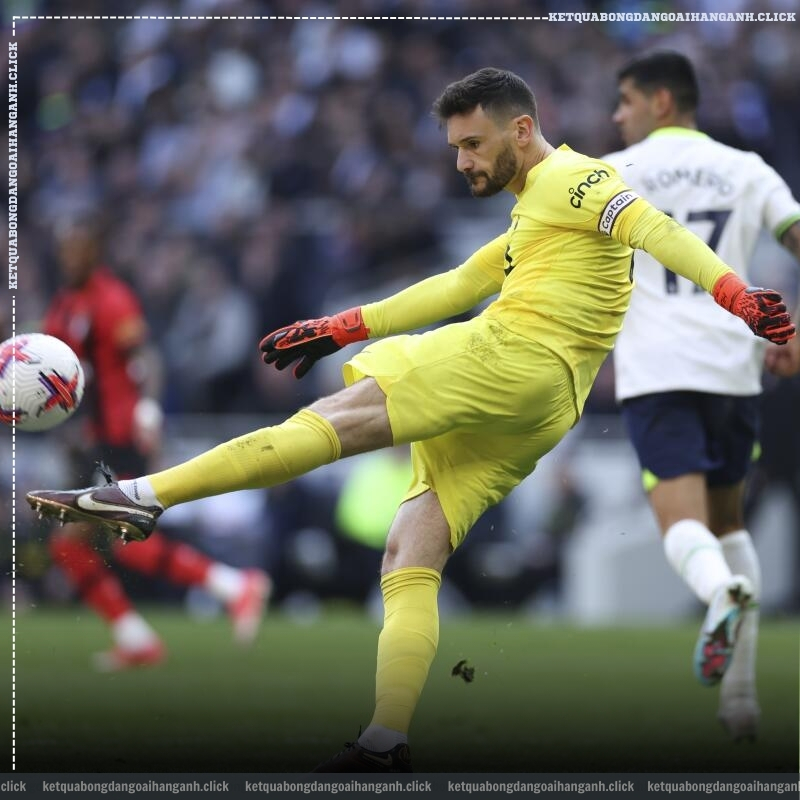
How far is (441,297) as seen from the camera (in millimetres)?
4996

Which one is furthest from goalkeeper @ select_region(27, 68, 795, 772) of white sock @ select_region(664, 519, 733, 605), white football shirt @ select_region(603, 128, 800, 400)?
white football shirt @ select_region(603, 128, 800, 400)

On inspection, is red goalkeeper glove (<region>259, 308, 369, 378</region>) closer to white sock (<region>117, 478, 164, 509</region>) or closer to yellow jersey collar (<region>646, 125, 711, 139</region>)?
white sock (<region>117, 478, 164, 509</region>)

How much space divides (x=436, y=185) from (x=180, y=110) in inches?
114

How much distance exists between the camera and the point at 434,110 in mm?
4617

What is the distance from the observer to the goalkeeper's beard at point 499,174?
4.53m

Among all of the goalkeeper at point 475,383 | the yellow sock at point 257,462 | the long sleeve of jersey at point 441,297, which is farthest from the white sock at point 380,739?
the long sleeve of jersey at point 441,297

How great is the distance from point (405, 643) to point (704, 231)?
225 cm

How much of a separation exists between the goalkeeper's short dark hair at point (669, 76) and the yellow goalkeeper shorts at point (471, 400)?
1.88 metres

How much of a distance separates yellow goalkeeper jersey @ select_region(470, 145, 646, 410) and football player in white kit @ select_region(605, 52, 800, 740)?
1.15 m

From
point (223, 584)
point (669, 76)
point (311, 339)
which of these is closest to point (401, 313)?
point (311, 339)

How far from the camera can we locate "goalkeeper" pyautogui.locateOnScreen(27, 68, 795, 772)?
426 centimetres

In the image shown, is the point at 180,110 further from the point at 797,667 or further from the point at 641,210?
the point at 641,210

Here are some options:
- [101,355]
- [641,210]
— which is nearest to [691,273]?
[641,210]

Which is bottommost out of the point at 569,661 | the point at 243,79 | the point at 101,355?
the point at 569,661
